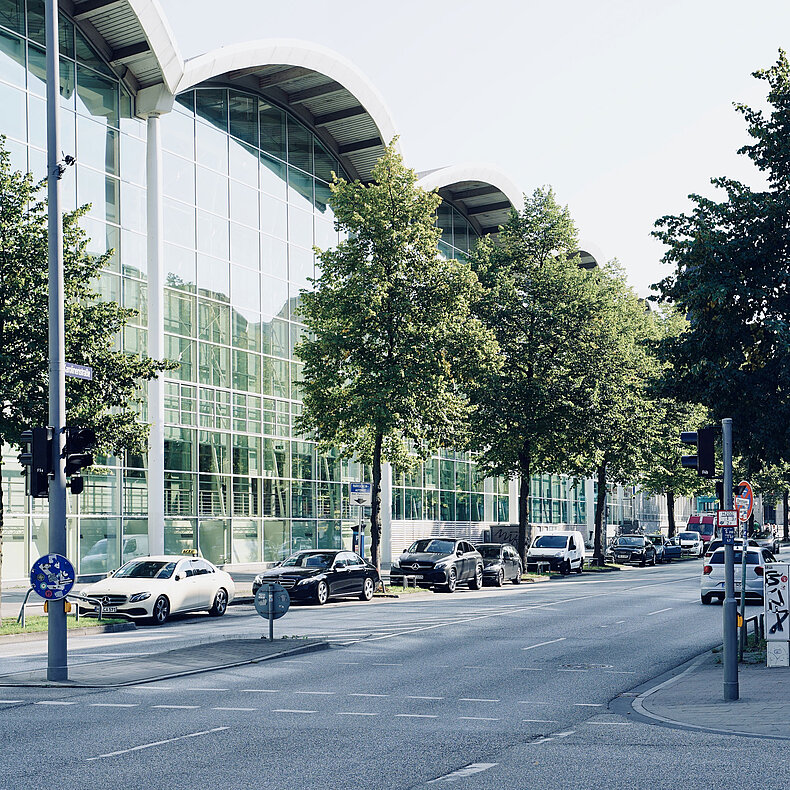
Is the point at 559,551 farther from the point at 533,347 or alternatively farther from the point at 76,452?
the point at 76,452

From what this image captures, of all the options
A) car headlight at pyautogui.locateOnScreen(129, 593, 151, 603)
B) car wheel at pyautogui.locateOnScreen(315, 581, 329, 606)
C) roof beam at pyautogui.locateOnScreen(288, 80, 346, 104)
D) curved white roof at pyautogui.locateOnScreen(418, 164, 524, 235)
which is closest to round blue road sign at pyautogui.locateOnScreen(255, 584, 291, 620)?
car headlight at pyautogui.locateOnScreen(129, 593, 151, 603)

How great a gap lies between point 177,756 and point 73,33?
3125 cm

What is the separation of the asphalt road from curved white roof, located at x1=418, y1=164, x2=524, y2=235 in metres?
33.6

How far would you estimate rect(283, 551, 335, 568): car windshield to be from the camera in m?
29.7

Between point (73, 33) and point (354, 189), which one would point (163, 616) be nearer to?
point (354, 189)

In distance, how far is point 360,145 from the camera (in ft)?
159

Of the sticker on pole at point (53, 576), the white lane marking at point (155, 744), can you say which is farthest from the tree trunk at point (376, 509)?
the white lane marking at point (155, 744)

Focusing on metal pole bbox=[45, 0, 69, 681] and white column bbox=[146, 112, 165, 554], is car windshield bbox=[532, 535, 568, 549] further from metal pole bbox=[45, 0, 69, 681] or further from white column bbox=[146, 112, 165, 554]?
metal pole bbox=[45, 0, 69, 681]

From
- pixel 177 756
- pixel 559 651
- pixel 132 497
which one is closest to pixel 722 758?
pixel 177 756

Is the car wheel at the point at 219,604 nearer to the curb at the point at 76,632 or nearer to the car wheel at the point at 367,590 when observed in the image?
the curb at the point at 76,632

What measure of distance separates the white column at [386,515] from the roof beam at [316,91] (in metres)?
16.2

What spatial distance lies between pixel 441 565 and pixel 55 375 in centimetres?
2176

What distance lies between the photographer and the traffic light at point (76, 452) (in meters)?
15.3

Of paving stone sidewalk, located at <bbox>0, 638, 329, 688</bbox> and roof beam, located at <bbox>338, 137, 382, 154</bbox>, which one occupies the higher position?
roof beam, located at <bbox>338, 137, 382, 154</bbox>
